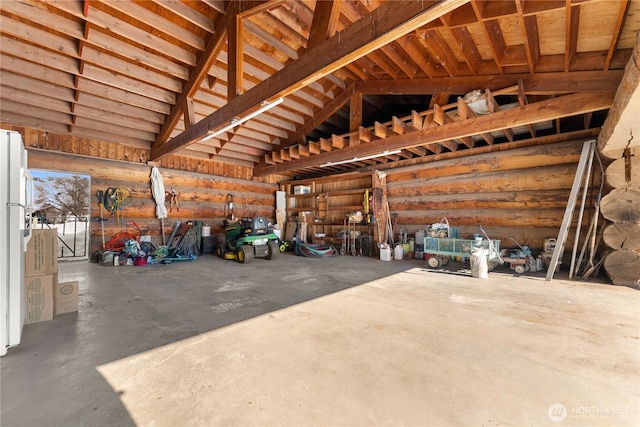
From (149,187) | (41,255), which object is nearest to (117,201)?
(149,187)

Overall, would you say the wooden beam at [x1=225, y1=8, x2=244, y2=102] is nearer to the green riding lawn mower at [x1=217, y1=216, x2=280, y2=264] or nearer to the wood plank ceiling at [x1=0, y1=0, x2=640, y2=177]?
the wood plank ceiling at [x1=0, y1=0, x2=640, y2=177]

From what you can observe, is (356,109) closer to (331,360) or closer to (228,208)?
(228,208)

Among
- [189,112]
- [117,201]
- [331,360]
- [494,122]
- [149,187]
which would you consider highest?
[189,112]

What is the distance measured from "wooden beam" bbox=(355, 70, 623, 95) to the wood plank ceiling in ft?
0.05

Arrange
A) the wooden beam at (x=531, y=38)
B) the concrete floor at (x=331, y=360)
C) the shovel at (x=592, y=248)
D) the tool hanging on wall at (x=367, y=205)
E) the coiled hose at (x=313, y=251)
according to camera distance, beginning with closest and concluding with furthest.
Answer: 1. the concrete floor at (x=331, y=360)
2. the wooden beam at (x=531, y=38)
3. the shovel at (x=592, y=248)
4. the coiled hose at (x=313, y=251)
5. the tool hanging on wall at (x=367, y=205)

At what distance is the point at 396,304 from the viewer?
10.8 ft

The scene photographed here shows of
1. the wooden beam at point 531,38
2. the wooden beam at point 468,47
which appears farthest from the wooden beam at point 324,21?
the wooden beam at point 531,38

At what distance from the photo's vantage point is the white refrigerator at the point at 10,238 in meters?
2.04

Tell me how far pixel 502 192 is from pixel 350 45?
563cm

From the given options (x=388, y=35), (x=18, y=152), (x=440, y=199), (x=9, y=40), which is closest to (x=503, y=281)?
(x=440, y=199)

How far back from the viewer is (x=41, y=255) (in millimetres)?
2750

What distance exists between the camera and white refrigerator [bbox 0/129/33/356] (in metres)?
2.04

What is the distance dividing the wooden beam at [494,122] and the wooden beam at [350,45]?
3157 mm

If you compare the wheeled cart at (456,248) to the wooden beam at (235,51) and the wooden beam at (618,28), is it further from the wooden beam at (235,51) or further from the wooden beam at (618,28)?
the wooden beam at (235,51)
